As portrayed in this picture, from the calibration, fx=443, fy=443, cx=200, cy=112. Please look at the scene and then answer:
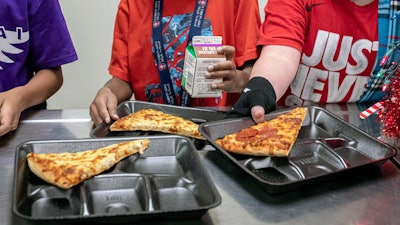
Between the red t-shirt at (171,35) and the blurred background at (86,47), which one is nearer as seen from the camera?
the red t-shirt at (171,35)

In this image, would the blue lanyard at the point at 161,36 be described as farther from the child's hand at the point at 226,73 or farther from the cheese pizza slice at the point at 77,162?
the cheese pizza slice at the point at 77,162

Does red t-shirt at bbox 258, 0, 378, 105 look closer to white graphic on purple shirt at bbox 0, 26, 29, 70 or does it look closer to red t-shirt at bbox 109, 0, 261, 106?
red t-shirt at bbox 109, 0, 261, 106

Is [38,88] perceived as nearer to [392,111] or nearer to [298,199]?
[298,199]

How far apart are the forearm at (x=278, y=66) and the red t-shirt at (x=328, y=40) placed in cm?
2

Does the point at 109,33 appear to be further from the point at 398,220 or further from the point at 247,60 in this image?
the point at 398,220

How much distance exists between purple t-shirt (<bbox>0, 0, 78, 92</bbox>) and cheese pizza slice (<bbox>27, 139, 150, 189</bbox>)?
509 mm

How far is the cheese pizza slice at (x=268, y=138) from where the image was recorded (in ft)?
2.94

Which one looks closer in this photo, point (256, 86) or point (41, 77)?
point (256, 86)

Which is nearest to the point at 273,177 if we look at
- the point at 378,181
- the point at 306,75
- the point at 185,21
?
the point at 378,181

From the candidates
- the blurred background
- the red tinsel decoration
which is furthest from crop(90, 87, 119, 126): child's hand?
the blurred background

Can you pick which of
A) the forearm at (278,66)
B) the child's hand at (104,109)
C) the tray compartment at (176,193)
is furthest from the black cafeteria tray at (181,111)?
the tray compartment at (176,193)

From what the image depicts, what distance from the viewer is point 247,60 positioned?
132cm

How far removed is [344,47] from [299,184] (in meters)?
0.63

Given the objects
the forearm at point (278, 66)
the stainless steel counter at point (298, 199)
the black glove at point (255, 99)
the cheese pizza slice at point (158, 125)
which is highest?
the forearm at point (278, 66)
